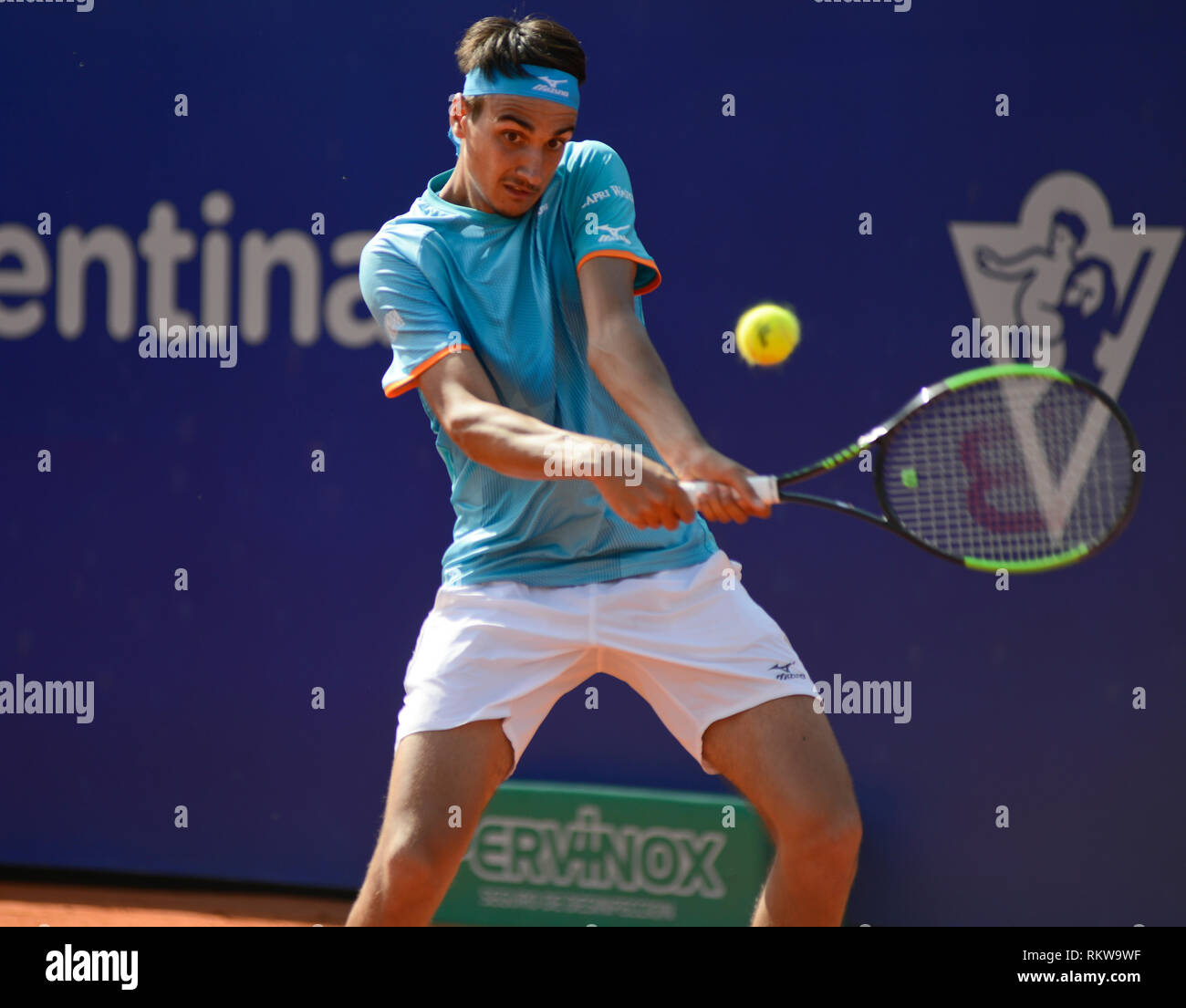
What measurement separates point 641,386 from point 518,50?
668mm

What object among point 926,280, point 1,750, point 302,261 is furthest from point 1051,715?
point 1,750

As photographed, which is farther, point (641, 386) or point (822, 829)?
point (641, 386)

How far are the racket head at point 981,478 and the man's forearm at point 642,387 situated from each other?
14.3 inches

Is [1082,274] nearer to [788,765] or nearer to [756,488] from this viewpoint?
[756,488]

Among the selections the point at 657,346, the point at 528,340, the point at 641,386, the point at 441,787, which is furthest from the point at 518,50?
the point at 657,346

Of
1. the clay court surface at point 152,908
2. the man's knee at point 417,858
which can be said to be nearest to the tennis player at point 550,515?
the man's knee at point 417,858

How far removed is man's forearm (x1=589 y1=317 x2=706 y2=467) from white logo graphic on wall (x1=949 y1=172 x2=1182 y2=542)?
1.93 metres

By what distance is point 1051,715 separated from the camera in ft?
12.8

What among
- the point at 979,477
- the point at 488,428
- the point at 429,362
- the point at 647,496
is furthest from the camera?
the point at 979,477

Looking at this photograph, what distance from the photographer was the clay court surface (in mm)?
4043

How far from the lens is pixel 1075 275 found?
3893 millimetres

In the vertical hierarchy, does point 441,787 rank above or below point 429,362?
below

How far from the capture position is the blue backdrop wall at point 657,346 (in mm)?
3887

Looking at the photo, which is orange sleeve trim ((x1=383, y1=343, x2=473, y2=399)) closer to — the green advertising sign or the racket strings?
the racket strings
